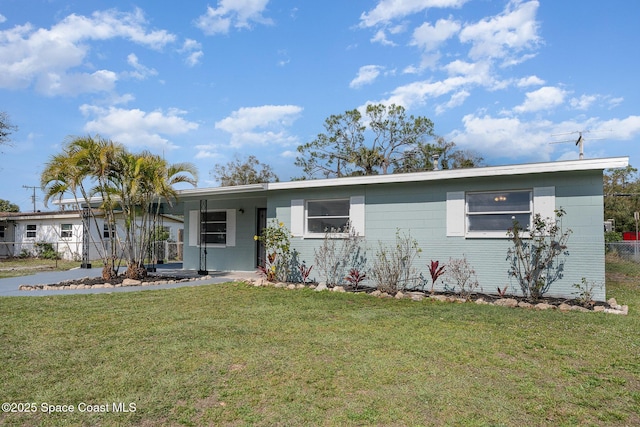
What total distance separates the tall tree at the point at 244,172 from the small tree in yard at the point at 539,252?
2130 centimetres

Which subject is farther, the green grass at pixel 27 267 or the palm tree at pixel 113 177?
the green grass at pixel 27 267

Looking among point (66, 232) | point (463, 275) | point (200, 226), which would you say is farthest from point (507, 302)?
point (66, 232)

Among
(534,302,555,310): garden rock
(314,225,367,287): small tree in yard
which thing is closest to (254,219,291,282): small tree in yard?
(314,225,367,287): small tree in yard

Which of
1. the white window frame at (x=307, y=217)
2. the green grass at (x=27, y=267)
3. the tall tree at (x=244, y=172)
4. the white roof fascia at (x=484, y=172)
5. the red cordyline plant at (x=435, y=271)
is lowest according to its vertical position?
the green grass at (x=27, y=267)

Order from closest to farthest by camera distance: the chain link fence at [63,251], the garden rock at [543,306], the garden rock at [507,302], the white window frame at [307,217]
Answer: the garden rock at [543,306], the garden rock at [507,302], the white window frame at [307,217], the chain link fence at [63,251]

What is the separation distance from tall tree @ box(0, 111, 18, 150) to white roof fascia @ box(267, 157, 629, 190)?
16870 millimetres

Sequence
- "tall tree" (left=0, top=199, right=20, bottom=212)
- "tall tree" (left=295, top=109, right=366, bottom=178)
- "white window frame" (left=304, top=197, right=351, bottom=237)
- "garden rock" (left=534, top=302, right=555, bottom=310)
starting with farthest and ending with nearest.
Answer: "tall tree" (left=0, top=199, right=20, bottom=212) → "tall tree" (left=295, top=109, right=366, bottom=178) → "white window frame" (left=304, top=197, right=351, bottom=237) → "garden rock" (left=534, top=302, right=555, bottom=310)

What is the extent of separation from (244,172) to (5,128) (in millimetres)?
13362

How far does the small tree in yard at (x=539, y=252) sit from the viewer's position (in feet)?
23.6

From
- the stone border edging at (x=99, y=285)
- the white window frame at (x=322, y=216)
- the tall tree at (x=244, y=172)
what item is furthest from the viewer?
the tall tree at (x=244, y=172)

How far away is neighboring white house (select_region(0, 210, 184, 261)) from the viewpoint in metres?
19.4

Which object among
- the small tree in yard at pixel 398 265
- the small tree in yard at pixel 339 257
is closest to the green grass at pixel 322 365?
the small tree in yard at pixel 398 265

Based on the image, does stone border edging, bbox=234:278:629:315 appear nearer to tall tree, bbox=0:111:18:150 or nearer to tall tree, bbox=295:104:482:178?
tall tree, bbox=295:104:482:178

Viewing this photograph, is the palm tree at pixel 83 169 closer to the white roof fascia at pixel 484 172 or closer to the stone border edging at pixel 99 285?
the stone border edging at pixel 99 285
